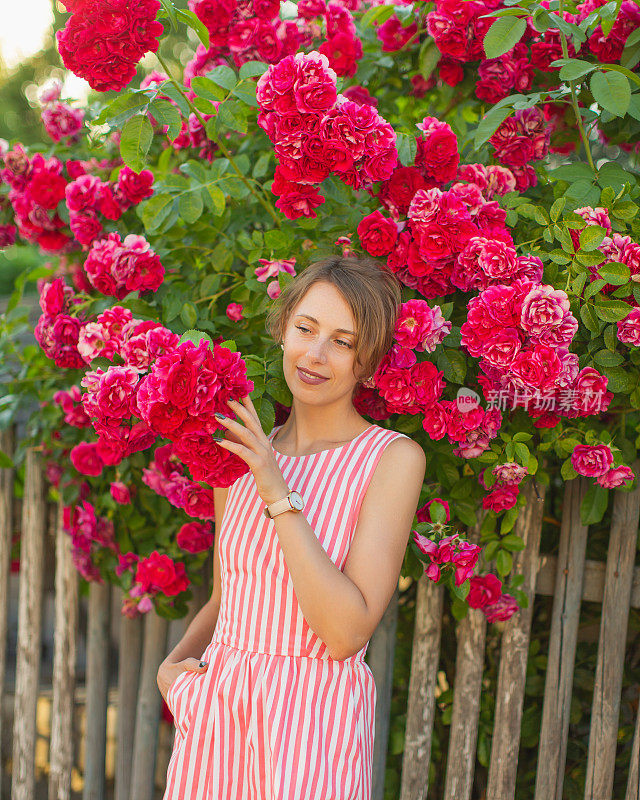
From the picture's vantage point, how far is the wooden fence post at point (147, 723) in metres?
2.28

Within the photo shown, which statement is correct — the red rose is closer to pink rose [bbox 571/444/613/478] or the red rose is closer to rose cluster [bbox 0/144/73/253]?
pink rose [bbox 571/444/613/478]

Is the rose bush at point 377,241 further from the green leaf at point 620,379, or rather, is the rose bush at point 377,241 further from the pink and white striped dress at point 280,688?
the pink and white striped dress at point 280,688

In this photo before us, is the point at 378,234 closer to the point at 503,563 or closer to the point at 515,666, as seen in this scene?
the point at 503,563

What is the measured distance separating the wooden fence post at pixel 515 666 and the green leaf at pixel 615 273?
0.62 m

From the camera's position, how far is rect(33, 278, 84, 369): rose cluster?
180 centimetres

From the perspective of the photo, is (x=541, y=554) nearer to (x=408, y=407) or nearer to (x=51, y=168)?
(x=408, y=407)

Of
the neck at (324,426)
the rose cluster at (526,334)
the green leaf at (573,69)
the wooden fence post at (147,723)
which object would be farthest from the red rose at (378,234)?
the wooden fence post at (147,723)

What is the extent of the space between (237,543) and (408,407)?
0.47 metres

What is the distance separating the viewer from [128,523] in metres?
2.11

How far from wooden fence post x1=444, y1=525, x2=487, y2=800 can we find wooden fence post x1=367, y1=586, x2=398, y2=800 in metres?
0.21

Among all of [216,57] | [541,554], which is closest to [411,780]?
[541,554]

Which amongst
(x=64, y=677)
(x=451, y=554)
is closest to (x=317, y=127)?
(x=451, y=554)

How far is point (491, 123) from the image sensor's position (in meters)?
1.53

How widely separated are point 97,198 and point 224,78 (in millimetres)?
500
